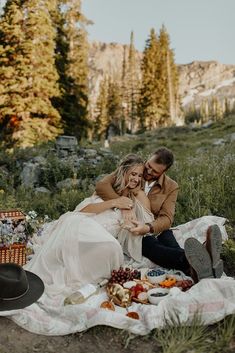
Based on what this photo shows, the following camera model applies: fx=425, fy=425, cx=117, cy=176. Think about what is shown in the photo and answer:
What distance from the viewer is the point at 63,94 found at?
Answer: 2536 cm

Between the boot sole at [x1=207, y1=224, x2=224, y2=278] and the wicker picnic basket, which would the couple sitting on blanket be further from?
the wicker picnic basket

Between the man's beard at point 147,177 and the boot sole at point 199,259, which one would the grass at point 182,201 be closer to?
the boot sole at point 199,259

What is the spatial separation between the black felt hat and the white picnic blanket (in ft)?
0.29

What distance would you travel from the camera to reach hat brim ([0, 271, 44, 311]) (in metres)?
4.18

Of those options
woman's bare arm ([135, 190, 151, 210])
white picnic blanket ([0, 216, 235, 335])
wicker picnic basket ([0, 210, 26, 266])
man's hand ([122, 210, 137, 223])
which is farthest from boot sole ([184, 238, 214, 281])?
wicker picnic basket ([0, 210, 26, 266])

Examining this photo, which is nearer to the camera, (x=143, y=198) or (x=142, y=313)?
(x=142, y=313)

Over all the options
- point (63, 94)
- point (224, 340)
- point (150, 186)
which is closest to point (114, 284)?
point (224, 340)

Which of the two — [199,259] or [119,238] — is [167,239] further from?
[199,259]

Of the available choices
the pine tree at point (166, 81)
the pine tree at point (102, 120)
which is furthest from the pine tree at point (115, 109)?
the pine tree at point (166, 81)

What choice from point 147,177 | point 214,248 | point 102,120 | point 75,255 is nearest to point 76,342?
point 75,255

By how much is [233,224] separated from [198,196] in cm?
89

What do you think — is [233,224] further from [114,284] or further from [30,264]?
[30,264]

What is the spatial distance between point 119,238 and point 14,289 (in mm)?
1965

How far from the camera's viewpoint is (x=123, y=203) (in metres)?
5.57
